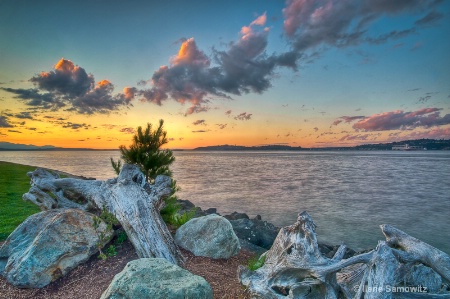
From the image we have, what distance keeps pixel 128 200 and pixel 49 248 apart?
2.17 m

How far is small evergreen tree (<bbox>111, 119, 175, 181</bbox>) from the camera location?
37.2 feet

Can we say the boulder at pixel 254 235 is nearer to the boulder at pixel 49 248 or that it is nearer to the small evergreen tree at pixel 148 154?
the small evergreen tree at pixel 148 154

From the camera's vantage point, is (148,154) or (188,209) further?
(188,209)

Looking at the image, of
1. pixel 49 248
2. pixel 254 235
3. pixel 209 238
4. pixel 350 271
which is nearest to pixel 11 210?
pixel 49 248

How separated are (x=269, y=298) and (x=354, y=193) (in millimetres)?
35628

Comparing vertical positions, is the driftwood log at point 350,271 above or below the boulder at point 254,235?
above

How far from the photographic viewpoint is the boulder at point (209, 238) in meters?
8.09

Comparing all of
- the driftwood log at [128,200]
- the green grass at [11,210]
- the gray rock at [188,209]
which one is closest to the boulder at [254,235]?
the gray rock at [188,209]

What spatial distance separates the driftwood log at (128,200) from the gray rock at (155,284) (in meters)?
2.21

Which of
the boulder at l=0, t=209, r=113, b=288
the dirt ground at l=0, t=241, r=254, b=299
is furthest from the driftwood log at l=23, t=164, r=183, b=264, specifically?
the boulder at l=0, t=209, r=113, b=288

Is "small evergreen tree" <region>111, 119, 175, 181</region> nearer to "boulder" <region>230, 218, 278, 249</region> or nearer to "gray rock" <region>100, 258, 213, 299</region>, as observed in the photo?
"boulder" <region>230, 218, 278, 249</region>

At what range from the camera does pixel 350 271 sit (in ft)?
16.1

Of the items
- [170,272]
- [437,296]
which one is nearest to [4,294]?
[170,272]

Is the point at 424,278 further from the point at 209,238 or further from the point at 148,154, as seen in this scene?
the point at 148,154
